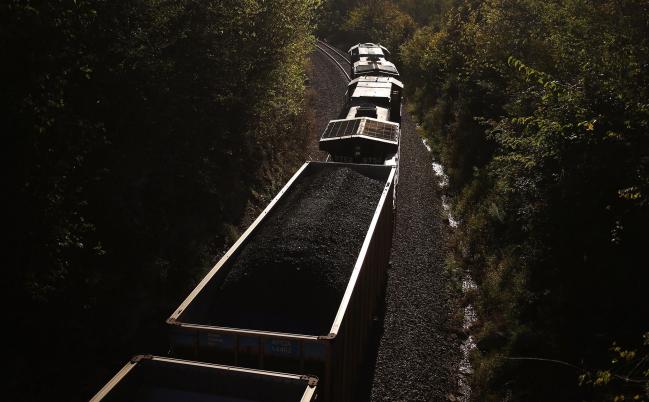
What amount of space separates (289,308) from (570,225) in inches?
276

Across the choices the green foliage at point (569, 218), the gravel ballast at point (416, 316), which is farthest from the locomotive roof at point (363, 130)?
the green foliage at point (569, 218)

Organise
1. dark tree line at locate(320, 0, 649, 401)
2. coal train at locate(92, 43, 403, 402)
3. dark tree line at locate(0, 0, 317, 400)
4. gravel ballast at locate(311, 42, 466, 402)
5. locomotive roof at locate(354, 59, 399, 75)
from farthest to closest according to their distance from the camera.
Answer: locomotive roof at locate(354, 59, 399, 75), gravel ballast at locate(311, 42, 466, 402), dark tree line at locate(320, 0, 649, 401), dark tree line at locate(0, 0, 317, 400), coal train at locate(92, 43, 403, 402)

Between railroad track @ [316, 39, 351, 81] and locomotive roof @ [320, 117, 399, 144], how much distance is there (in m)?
16.6

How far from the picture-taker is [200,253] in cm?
1221

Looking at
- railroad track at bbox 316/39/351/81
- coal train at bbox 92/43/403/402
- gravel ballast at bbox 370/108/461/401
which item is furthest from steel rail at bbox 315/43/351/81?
coal train at bbox 92/43/403/402

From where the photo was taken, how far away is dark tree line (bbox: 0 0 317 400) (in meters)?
7.33

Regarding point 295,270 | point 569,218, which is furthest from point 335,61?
point 295,270

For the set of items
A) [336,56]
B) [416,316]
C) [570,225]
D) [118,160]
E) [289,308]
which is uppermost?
[336,56]

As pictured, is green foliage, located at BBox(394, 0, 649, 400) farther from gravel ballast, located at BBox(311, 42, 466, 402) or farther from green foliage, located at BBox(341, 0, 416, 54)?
green foliage, located at BBox(341, 0, 416, 54)

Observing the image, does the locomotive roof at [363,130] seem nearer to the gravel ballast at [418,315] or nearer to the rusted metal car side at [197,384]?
the gravel ballast at [418,315]

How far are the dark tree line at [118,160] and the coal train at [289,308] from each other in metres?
2.63

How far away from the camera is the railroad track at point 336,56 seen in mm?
33556

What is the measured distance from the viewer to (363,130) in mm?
14383

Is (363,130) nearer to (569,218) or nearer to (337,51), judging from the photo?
(569,218)
